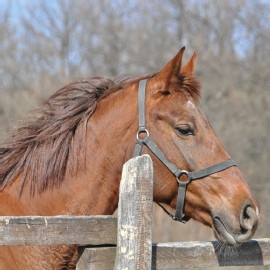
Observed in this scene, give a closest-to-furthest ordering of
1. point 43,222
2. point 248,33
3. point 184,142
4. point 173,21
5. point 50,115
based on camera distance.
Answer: point 43,222 → point 184,142 → point 50,115 → point 248,33 → point 173,21

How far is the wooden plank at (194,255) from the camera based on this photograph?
10.8 ft

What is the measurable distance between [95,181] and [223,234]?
0.88 m

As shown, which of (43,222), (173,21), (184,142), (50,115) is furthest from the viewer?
(173,21)

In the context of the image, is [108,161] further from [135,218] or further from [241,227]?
[241,227]

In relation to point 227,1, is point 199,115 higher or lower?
lower

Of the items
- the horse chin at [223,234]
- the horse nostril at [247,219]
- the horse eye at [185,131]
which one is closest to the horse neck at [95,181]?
the horse eye at [185,131]

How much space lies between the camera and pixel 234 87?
18.4 m

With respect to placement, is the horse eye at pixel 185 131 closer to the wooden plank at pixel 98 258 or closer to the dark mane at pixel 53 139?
the dark mane at pixel 53 139

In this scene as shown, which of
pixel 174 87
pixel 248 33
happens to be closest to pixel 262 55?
pixel 248 33

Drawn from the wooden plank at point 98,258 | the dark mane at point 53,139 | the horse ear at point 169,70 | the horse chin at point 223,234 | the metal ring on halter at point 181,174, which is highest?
the horse ear at point 169,70

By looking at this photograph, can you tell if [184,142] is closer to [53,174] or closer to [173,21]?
[53,174]

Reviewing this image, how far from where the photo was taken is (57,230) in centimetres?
320

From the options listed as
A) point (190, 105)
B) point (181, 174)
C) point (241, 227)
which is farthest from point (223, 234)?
point (190, 105)

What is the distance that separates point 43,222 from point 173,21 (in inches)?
757
